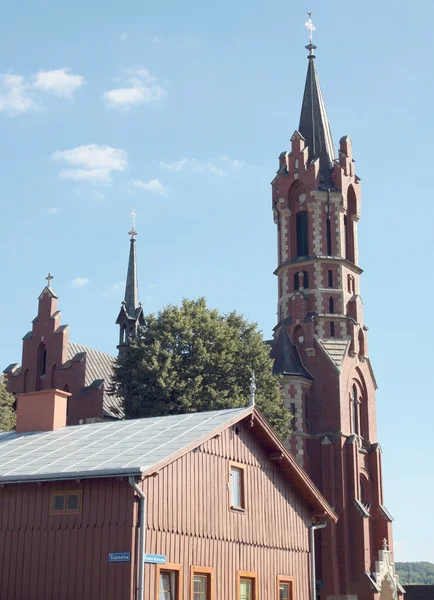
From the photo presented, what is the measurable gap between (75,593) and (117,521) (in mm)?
1888

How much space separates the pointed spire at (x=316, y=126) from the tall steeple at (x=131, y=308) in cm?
1753

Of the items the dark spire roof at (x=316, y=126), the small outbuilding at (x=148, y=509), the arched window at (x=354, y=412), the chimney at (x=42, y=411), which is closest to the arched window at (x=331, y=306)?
the arched window at (x=354, y=412)

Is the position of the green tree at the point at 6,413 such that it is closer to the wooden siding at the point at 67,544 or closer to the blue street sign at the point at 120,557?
the wooden siding at the point at 67,544

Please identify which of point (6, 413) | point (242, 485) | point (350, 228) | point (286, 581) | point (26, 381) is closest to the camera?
point (242, 485)

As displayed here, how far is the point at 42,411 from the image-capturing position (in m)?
27.2

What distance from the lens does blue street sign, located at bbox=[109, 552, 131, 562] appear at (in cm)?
2075

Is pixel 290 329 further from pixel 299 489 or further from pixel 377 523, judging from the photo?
pixel 299 489

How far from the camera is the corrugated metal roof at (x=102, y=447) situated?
847 inches

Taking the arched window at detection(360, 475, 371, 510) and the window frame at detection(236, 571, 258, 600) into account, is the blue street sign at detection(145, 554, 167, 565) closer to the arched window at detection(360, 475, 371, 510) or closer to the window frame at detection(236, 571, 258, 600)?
the window frame at detection(236, 571, 258, 600)

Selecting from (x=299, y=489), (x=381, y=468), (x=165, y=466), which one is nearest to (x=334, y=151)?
(x=381, y=468)

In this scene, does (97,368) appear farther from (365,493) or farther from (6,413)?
(365,493)

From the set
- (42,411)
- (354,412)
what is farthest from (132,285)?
(42,411)

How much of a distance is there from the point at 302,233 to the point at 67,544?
157 feet

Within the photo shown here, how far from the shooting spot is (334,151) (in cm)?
7112
